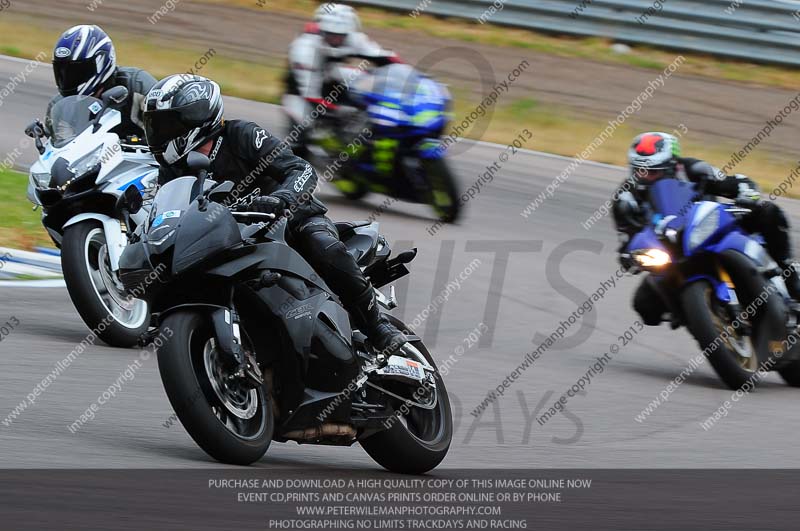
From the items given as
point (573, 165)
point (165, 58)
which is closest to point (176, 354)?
point (573, 165)

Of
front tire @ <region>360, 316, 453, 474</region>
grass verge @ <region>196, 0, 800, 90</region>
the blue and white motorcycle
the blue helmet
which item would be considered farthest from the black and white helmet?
grass verge @ <region>196, 0, 800, 90</region>

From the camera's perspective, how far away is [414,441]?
6281mm

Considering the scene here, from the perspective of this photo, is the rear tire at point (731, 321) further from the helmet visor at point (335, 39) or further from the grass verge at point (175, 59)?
the grass verge at point (175, 59)

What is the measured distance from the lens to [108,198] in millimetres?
8617

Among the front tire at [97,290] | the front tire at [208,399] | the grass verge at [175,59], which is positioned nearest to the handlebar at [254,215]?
the front tire at [208,399]

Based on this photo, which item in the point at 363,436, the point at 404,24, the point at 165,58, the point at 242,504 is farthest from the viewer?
the point at 404,24

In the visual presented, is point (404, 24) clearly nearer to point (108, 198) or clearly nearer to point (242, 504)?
point (108, 198)

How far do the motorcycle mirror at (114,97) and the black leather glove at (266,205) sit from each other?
3605 millimetres

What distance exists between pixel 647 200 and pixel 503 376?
6.05 feet

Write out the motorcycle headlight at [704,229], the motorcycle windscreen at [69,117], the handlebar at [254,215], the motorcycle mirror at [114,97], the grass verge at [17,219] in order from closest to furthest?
the handlebar at [254,215] < the motorcycle windscreen at [69,117] < the motorcycle mirror at [114,97] < the motorcycle headlight at [704,229] < the grass verge at [17,219]

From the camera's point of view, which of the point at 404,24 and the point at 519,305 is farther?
the point at 404,24

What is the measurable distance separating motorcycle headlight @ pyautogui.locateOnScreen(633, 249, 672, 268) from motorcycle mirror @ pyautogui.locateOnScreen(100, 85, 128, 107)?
3.67 meters

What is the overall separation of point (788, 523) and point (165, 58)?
52.3 ft

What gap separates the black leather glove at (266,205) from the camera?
18.6 feet
